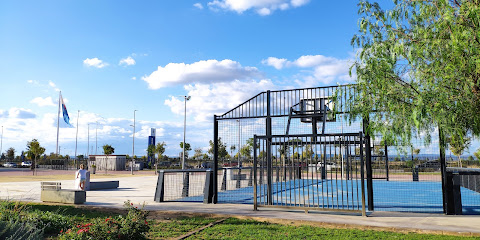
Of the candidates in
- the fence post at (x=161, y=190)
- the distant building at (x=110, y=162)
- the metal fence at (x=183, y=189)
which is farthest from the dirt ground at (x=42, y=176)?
the fence post at (x=161, y=190)

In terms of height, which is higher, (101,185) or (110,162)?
(110,162)

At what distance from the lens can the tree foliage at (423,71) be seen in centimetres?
516

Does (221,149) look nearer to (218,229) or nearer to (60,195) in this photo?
(60,195)

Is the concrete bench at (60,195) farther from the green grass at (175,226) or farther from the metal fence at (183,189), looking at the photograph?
the green grass at (175,226)

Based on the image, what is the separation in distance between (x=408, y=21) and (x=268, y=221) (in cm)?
557

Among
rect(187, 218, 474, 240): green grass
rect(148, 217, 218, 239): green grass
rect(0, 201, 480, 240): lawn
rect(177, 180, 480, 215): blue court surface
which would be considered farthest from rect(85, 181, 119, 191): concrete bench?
rect(187, 218, 474, 240): green grass

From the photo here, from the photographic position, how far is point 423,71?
568 centimetres

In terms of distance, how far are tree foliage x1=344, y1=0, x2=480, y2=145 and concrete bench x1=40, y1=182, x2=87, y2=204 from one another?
1002 centimetres

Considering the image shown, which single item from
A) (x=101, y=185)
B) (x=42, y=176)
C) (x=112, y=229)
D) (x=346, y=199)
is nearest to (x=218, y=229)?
(x=112, y=229)

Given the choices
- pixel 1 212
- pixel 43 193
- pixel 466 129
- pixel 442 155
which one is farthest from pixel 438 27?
pixel 43 193

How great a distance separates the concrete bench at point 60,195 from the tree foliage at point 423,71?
10019 mm

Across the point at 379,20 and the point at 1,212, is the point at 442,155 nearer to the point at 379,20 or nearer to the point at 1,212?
the point at 379,20

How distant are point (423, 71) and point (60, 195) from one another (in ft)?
39.3

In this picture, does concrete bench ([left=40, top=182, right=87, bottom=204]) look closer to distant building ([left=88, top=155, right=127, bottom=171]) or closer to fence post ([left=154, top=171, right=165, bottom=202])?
fence post ([left=154, top=171, right=165, bottom=202])
